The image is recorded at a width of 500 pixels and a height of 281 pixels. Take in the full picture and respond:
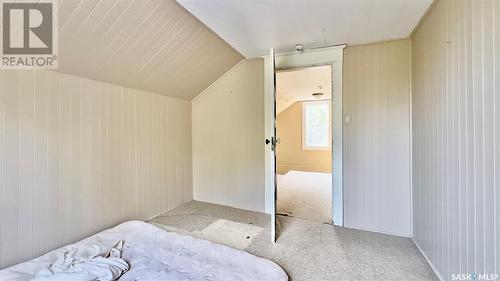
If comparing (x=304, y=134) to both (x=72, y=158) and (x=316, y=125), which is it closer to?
(x=316, y=125)

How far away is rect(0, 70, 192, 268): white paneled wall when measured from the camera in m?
1.69

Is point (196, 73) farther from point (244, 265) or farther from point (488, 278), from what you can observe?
point (488, 278)

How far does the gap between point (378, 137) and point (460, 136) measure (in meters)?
1.07

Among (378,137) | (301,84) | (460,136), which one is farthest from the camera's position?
(301,84)

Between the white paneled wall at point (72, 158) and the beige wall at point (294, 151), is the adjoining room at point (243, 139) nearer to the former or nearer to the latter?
the white paneled wall at point (72, 158)

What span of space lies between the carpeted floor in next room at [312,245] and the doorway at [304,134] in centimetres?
121

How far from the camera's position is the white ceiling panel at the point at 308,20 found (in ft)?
5.79

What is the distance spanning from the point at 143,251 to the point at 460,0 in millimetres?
2808

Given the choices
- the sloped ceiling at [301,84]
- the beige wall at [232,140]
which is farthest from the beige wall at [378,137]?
the beige wall at [232,140]

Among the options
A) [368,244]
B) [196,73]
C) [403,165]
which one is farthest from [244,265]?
[196,73]
